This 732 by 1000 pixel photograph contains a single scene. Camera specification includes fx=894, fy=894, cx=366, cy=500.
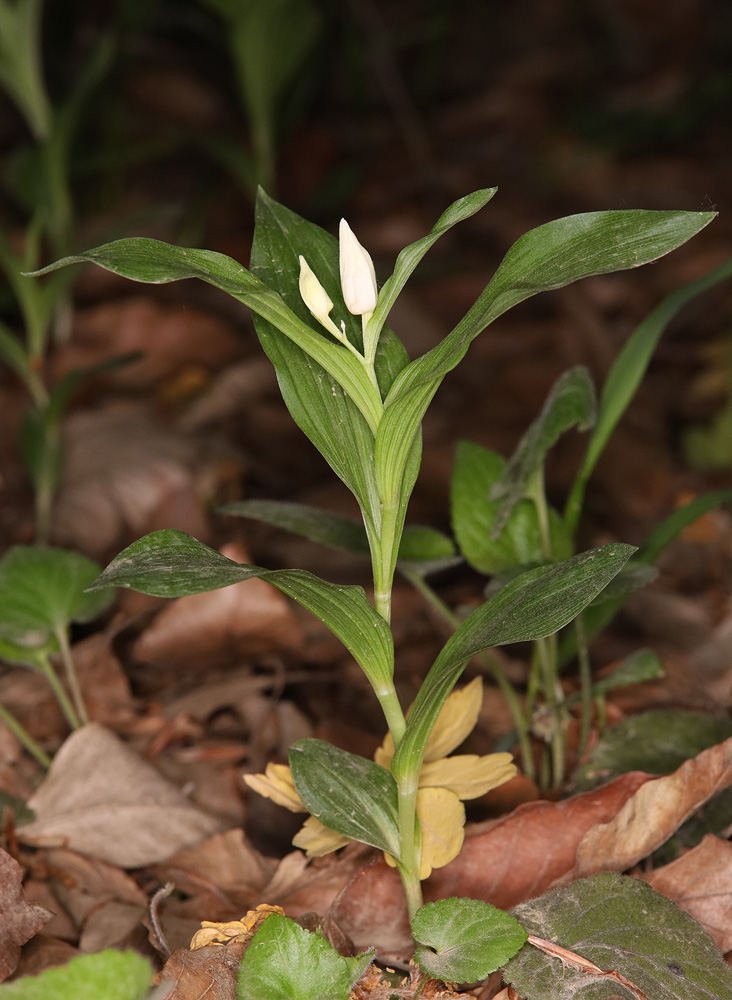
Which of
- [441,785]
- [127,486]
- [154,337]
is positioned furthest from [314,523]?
[154,337]

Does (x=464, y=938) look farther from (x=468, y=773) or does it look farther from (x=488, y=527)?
(x=488, y=527)

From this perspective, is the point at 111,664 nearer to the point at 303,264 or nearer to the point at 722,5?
the point at 303,264

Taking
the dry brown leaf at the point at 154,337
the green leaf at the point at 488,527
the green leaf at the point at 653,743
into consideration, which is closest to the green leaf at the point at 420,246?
the green leaf at the point at 488,527

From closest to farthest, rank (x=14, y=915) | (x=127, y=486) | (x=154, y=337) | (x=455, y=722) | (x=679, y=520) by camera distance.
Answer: (x=14, y=915)
(x=455, y=722)
(x=679, y=520)
(x=127, y=486)
(x=154, y=337)

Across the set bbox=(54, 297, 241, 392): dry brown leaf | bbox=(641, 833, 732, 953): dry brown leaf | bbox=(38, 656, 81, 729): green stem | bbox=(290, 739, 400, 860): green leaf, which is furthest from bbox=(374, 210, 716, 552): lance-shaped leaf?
bbox=(54, 297, 241, 392): dry brown leaf

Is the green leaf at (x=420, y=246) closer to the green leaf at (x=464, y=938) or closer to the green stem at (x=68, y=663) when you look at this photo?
the green leaf at (x=464, y=938)

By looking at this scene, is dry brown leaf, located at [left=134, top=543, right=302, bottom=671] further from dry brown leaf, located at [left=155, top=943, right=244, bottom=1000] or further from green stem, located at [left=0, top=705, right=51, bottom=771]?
dry brown leaf, located at [left=155, top=943, right=244, bottom=1000]
